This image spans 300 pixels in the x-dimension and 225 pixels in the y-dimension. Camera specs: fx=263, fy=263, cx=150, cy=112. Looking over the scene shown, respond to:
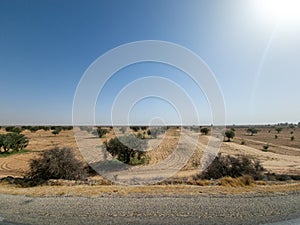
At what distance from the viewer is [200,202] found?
371 inches

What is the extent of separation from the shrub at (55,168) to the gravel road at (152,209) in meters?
7.32

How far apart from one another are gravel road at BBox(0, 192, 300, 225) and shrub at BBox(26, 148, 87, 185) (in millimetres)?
7320

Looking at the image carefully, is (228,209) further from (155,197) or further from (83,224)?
(83,224)

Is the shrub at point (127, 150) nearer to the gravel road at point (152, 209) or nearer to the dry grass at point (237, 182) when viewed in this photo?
the dry grass at point (237, 182)

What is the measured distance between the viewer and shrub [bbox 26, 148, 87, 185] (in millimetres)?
17922

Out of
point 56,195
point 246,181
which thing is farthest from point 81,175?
point 246,181

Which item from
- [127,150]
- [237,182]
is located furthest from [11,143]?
[237,182]

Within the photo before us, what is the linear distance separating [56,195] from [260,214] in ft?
25.5

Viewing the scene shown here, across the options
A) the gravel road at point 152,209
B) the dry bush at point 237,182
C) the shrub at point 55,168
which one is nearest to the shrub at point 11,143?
the shrub at point 55,168

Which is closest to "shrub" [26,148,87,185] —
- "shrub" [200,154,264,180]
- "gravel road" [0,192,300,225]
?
"gravel road" [0,192,300,225]

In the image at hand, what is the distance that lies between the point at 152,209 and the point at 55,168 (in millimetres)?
11570

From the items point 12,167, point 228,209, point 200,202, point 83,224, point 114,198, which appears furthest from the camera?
point 12,167

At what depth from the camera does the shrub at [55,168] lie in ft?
58.8

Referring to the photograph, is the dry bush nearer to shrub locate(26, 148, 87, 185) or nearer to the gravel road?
the gravel road
